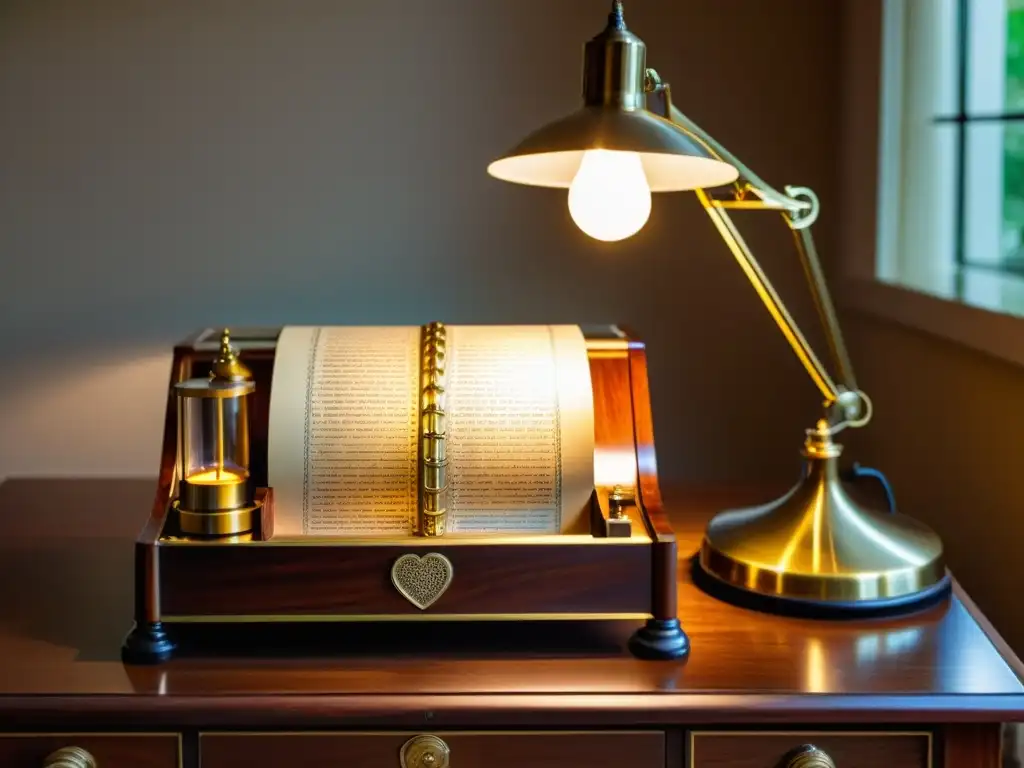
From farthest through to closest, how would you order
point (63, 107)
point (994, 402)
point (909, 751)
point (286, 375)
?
point (63, 107) → point (994, 402) → point (286, 375) → point (909, 751)

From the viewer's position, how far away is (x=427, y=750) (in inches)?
40.1

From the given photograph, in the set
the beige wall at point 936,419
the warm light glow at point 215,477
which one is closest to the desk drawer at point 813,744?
the beige wall at point 936,419

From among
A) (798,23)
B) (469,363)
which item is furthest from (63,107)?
(798,23)

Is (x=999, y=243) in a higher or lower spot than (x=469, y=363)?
higher

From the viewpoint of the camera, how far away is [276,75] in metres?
1.72

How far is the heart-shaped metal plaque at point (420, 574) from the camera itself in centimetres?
107

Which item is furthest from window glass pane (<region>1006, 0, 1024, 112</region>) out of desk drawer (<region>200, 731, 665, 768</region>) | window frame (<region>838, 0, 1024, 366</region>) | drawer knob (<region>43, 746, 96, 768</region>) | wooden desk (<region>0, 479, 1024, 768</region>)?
drawer knob (<region>43, 746, 96, 768</region>)

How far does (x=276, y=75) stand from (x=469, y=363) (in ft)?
2.43

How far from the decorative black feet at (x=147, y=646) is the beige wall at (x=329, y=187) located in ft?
2.51

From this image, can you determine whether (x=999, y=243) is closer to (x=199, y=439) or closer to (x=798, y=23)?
(x=798, y=23)

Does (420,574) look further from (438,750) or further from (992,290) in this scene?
(992,290)

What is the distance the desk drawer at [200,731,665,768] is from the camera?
1.02m

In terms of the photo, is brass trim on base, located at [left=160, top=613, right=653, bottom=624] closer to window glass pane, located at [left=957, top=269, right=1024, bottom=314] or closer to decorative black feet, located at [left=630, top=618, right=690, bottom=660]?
decorative black feet, located at [left=630, top=618, right=690, bottom=660]

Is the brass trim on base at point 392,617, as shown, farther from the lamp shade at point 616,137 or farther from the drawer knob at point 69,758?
the lamp shade at point 616,137
